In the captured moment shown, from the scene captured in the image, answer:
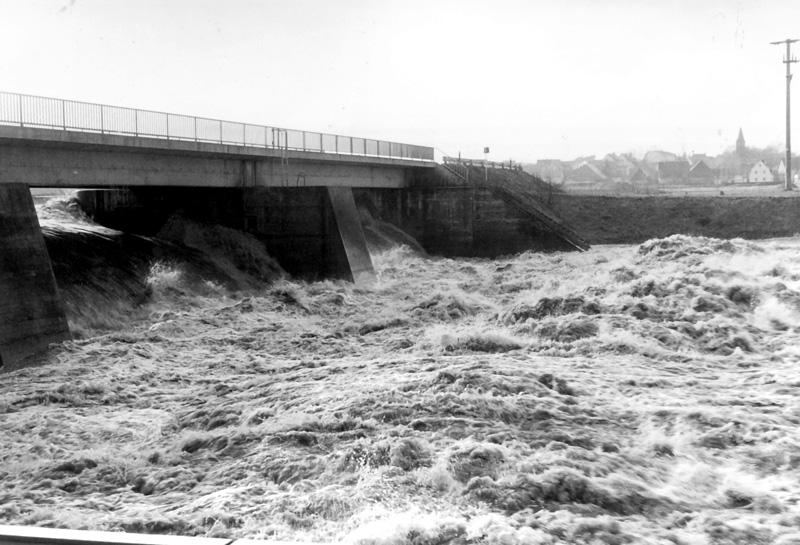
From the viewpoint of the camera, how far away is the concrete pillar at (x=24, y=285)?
1888cm

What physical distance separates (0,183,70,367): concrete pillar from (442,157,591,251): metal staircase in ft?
99.9

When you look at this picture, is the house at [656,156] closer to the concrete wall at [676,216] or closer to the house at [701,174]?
the house at [701,174]

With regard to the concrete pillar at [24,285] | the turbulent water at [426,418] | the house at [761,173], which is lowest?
the turbulent water at [426,418]

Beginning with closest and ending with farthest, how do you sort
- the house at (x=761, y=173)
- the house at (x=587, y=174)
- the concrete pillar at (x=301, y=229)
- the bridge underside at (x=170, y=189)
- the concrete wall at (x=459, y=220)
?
the bridge underside at (x=170, y=189) < the concrete pillar at (x=301, y=229) < the concrete wall at (x=459, y=220) < the house at (x=761, y=173) < the house at (x=587, y=174)

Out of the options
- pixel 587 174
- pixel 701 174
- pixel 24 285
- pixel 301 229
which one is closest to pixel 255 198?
pixel 301 229

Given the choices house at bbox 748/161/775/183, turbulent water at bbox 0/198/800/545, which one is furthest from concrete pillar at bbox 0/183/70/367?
house at bbox 748/161/775/183

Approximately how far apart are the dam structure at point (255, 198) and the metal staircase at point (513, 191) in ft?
0.55

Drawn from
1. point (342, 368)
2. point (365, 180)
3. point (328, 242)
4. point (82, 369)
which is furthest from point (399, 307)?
point (365, 180)

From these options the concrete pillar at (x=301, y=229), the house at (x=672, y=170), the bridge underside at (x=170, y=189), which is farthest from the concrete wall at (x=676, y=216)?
the house at (x=672, y=170)

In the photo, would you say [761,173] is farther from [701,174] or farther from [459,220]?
[459,220]

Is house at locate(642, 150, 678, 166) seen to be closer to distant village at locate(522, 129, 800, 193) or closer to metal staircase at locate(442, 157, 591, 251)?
distant village at locate(522, 129, 800, 193)

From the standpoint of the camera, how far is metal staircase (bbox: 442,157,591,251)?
153ft

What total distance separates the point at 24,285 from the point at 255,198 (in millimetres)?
14086

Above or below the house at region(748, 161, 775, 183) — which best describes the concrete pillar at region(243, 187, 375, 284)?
below
